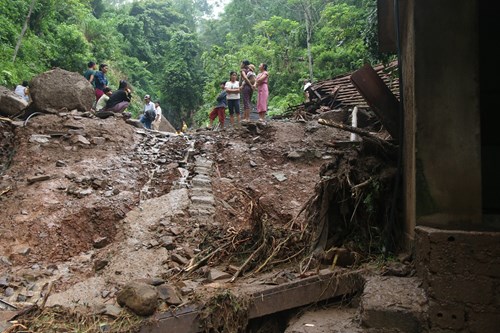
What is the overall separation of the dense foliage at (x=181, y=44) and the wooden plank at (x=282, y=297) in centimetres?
522

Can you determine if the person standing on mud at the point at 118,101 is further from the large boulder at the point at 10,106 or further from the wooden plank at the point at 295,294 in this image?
the wooden plank at the point at 295,294

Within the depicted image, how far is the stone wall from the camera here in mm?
2584

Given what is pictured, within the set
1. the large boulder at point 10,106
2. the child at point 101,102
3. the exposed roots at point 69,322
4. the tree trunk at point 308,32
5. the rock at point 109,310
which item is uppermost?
the tree trunk at point 308,32

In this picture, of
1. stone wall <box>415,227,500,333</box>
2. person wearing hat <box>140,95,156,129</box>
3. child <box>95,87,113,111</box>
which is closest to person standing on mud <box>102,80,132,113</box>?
child <box>95,87,113,111</box>

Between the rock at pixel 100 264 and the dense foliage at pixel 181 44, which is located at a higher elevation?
the dense foliage at pixel 181 44

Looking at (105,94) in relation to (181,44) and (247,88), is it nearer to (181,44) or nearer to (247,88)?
(247,88)

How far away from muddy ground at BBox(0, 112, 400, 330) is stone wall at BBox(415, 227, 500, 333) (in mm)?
1367

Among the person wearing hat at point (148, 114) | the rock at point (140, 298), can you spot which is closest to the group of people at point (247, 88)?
the person wearing hat at point (148, 114)

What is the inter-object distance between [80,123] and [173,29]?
24.3 metres

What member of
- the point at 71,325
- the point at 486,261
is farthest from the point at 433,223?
the point at 71,325

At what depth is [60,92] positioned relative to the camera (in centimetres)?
955

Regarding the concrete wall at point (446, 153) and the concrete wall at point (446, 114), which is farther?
the concrete wall at point (446, 114)

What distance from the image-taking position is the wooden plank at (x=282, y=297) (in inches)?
138

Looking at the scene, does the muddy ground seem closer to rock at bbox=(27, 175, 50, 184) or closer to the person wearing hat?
rock at bbox=(27, 175, 50, 184)
